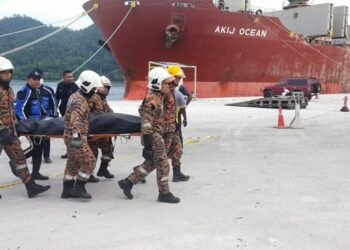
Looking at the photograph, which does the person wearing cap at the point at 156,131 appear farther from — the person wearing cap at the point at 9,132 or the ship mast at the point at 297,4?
the ship mast at the point at 297,4

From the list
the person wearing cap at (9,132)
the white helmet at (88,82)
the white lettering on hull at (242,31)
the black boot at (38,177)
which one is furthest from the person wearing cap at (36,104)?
the white lettering on hull at (242,31)

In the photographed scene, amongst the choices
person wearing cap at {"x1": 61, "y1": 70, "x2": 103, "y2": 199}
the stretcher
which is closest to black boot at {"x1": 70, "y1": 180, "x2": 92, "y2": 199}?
person wearing cap at {"x1": 61, "y1": 70, "x2": 103, "y2": 199}

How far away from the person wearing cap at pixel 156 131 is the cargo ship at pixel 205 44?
20244 mm

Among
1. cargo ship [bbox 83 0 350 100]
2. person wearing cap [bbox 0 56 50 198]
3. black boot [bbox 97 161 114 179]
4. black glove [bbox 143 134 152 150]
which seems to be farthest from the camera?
cargo ship [bbox 83 0 350 100]

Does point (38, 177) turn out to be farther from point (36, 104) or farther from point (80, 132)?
point (80, 132)

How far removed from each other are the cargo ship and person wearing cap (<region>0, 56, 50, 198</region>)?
20.1m

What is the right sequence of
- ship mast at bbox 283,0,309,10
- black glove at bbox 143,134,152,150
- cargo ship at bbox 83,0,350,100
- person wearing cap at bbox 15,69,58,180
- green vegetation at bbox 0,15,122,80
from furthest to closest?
green vegetation at bbox 0,15,122,80 < ship mast at bbox 283,0,309,10 < cargo ship at bbox 83,0,350,100 < person wearing cap at bbox 15,69,58,180 < black glove at bbox 143,134,152,150

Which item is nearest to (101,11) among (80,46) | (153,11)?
(153,11)

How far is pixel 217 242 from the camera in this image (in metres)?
3.73

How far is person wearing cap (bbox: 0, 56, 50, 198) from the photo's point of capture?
5098 millimetres

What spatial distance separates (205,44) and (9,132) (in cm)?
2206

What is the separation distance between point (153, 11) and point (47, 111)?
19.2m

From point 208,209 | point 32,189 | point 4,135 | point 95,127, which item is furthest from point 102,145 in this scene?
point 208,209

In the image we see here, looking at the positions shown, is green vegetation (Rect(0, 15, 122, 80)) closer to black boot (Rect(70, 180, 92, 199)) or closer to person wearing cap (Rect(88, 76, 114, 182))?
person wearing cap (Rect(88, 76, 114, 182))
